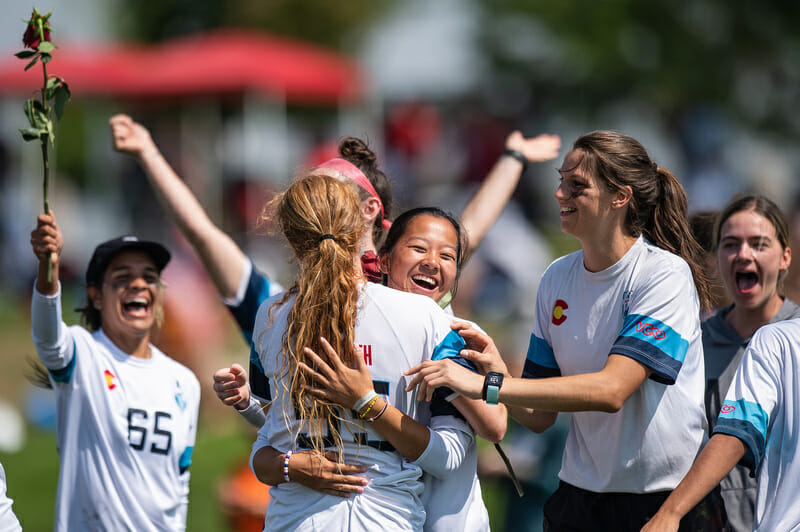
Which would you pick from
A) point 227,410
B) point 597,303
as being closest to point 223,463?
point 227,410

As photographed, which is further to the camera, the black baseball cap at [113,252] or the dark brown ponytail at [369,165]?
the black baseball cap at [113,252]

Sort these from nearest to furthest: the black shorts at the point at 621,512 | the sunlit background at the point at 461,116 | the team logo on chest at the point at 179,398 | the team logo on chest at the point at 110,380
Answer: the black shorts at the point at 621,512 < the team logo on chest at the point at 110,380 < the team logo on chest at the point at 179,398 < the sunlit background at the point at 461,116

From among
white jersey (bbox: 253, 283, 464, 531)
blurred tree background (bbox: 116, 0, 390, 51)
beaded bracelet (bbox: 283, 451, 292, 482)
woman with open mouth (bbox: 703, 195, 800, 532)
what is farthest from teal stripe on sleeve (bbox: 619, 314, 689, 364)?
blurred tree background (bbox: 116, 0, 390, 51)

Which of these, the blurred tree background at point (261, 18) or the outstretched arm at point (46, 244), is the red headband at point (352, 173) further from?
the blurred tree background at point (261, 18)

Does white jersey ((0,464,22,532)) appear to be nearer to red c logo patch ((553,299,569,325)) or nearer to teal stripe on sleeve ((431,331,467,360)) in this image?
teal stripe on sleeve ((431,331,467,360))

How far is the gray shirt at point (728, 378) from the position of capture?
3707 mm

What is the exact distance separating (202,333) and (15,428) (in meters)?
2.39

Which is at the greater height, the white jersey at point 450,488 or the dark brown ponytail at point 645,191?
the dark brown ponytail at point 645,191

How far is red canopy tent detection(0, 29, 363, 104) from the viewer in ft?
57.5

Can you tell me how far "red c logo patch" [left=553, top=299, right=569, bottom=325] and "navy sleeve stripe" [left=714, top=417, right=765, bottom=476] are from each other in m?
0.76

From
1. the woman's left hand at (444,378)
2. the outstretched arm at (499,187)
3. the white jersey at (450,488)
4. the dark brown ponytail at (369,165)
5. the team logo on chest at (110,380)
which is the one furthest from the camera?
the outstretched arm at (499,187)

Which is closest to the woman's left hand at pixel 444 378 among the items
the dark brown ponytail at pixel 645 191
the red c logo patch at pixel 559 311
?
the red c logo patch at pixel 559 311

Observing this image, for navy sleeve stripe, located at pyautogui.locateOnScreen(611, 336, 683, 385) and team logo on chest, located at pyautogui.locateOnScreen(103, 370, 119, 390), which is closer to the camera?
navy sleeve stripe, located at pyautogui.locateOnScreen(611, 336, 683, 385)

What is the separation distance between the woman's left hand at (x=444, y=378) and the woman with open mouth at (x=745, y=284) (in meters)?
1.41
